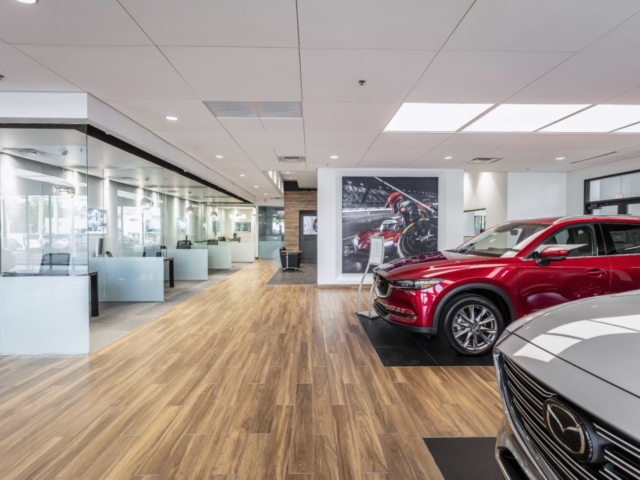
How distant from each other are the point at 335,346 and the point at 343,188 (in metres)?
4.39

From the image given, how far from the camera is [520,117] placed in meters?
4.11

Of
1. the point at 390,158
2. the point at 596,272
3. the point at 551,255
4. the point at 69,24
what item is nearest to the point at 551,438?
the point at 551,255

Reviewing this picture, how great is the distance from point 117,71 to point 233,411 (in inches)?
119

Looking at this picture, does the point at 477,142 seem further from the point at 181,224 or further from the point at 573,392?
the point at 181,224

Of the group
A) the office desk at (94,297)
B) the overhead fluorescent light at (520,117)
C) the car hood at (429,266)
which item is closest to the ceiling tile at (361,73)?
the overhead fluorescent light at (520,117)

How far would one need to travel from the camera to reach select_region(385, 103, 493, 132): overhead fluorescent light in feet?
12.1

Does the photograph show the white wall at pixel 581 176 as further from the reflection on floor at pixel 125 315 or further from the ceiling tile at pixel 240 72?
the reflection on floor at pixel 125 315

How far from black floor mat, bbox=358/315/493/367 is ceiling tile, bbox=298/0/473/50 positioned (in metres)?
2.77

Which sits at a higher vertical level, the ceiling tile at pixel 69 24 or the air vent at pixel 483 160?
the air vent at pixel 483 160

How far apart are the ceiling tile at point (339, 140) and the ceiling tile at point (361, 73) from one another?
1170mm

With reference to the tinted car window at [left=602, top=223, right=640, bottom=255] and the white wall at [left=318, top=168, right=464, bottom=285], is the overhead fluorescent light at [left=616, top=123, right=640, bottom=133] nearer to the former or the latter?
the tinted car window at [left=602, top=223, right=640, bottom=255]

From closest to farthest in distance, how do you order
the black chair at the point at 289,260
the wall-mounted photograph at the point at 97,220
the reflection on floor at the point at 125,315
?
the reflection on floor at the point at 125,315
the wall-mounted photograph at the point at 97,220
the black chair at the point at 289,260

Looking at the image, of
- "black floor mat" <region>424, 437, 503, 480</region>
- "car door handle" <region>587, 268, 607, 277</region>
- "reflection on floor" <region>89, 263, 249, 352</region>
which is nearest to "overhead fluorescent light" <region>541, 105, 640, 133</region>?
"car door handle" <region>587, 268, 607, 277</region>

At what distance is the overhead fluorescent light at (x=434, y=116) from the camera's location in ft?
12.1
